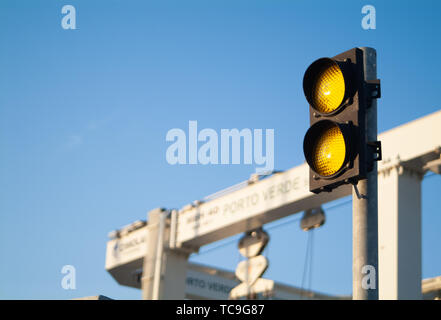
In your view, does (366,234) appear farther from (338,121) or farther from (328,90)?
(328,90)

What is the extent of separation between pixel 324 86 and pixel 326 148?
1.08 feet

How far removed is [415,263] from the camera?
11531 millimetres

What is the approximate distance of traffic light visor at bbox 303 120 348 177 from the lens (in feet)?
12.6

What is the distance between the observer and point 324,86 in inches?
159

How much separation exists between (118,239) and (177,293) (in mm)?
2212

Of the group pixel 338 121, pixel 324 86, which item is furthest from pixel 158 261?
pixel 338 121

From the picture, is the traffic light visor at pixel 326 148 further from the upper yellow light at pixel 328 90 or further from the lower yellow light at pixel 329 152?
the upper yellow light at pixel 328 90

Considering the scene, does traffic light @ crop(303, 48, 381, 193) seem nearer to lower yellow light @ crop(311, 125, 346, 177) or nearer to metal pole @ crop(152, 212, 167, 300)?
lower yellow light @ crop(311, 125, 346, 177)

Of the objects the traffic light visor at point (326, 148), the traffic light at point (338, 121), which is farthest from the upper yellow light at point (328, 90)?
the traffic light visor at point (326, 148)

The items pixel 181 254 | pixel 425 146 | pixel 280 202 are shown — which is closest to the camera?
pixel 425 146
